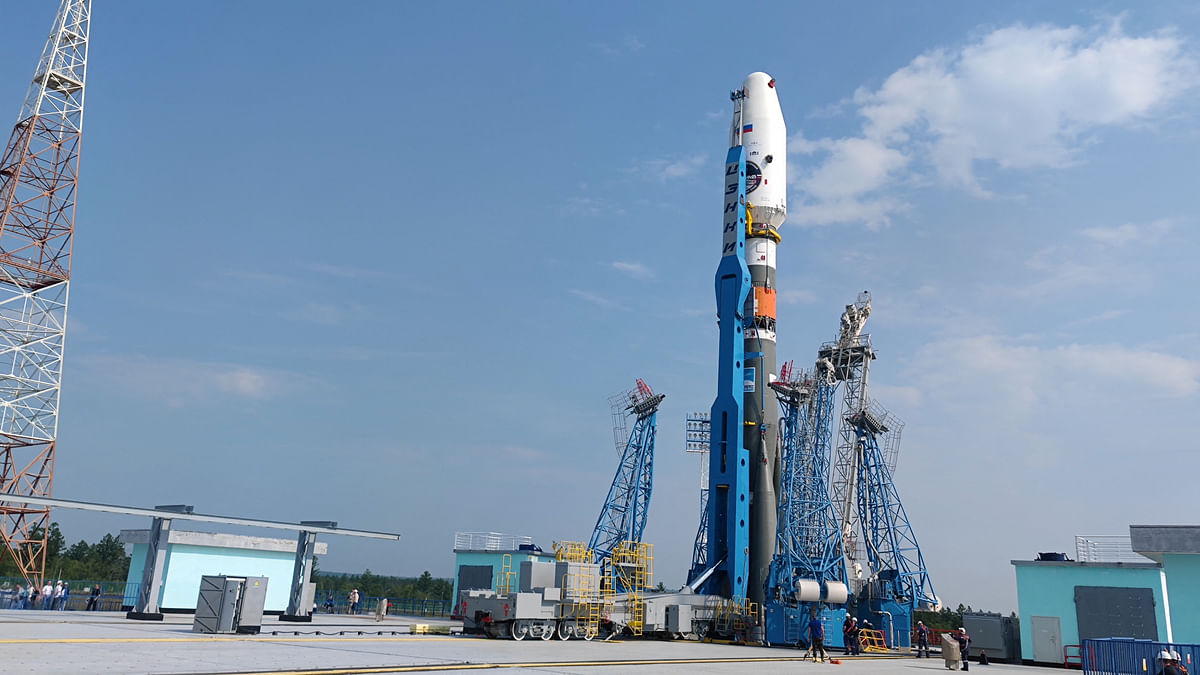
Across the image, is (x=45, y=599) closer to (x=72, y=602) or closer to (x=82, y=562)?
(x=72, y=602)

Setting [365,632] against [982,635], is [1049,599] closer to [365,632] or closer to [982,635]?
[982,635]

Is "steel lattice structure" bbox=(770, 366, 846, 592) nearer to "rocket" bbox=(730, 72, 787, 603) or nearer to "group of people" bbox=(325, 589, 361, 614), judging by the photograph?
"rocket" bbox=(730, 72, 787, 603)

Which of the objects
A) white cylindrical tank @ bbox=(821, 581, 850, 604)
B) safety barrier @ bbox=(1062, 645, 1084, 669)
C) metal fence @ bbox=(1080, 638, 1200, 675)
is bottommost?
safety barrier @ bbox=(1062, 645, 1084, 669)

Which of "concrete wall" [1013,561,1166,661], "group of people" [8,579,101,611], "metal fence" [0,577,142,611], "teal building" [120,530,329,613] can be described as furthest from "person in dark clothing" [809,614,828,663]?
"group of people" [8,579,101,611]

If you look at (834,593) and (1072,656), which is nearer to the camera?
(1072,656)

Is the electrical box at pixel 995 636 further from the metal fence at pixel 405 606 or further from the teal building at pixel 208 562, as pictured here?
the metal fence at pixel 405 606

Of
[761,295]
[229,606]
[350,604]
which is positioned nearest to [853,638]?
[761,295]

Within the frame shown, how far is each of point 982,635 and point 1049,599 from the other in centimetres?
253

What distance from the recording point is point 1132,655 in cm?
1981

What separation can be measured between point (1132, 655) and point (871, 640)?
14997 mm

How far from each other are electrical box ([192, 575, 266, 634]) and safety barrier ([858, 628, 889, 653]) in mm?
21995

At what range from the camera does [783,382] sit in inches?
1483

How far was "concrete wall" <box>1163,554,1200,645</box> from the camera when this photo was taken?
2473cm

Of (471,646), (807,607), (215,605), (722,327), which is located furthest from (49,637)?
(722,327)
